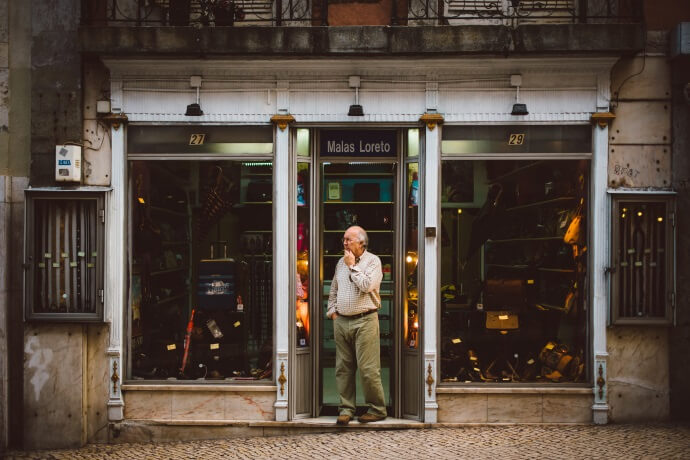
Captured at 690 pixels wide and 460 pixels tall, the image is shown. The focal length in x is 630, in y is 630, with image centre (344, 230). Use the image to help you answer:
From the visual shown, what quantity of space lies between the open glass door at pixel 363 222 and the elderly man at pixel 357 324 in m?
0.44

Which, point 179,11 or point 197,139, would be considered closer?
point 197,139

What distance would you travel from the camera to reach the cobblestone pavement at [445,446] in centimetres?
614

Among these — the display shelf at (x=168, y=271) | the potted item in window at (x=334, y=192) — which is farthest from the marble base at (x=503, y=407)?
the display shelf at (x=168, y=271)

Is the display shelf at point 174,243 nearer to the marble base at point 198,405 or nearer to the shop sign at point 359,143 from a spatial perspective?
the marble base at point 198,405

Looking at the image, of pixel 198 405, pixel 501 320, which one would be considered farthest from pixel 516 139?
pixel 198 405

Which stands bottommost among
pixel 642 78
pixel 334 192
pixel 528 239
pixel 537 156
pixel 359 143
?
pixel 528 239

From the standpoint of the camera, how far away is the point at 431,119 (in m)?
7.08

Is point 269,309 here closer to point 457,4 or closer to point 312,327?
point 312,327

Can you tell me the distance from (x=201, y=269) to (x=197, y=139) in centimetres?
152

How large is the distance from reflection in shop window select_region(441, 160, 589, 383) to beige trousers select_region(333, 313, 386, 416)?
853 millimetres

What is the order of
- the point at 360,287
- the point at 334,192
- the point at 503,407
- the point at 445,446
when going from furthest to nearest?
1. the point at 334,192
2. the point at 503,407
3. the point at 360,287
4. the point at 445,446

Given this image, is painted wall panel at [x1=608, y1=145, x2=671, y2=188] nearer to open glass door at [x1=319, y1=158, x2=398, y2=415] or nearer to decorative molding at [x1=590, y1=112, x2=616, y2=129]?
decorative molding at [x1=590, y1=112, x2=616, y2=129]

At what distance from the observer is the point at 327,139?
7402 mm

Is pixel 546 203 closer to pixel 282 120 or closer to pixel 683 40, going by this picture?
pixel 683 40
